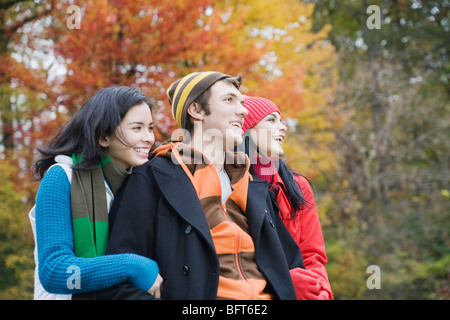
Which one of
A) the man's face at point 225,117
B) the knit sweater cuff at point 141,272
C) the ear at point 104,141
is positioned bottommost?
the knit sweater cuff at point 141,272

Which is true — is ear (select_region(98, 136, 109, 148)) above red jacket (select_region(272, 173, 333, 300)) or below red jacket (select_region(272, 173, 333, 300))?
above

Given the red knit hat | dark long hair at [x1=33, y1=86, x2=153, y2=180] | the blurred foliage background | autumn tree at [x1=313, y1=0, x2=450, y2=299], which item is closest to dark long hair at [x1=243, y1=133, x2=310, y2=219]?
the red knit hat

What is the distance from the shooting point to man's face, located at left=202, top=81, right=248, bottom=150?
2436 millimetres

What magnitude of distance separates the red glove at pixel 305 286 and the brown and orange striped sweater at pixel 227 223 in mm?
216

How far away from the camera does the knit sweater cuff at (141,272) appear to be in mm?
1940

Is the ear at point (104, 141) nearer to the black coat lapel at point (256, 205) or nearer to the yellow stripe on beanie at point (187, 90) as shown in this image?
the yellow stripe on beanie at point (187, 90)

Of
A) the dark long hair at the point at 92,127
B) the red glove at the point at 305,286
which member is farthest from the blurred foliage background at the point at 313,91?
the red glove at the point at 305,286

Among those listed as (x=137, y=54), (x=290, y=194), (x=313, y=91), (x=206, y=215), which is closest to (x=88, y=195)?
(x=206, y=215)

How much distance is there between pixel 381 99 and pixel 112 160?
11.7 meters

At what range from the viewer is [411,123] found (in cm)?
1286

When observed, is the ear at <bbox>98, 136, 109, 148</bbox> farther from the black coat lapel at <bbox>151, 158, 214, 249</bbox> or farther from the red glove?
the red glove

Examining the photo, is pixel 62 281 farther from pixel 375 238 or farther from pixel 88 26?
pixel 375 238

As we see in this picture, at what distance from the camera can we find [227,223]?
223 cm

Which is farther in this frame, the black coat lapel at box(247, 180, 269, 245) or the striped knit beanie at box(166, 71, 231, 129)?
the striped knit beanie at box(166, 71, 231, 129)
